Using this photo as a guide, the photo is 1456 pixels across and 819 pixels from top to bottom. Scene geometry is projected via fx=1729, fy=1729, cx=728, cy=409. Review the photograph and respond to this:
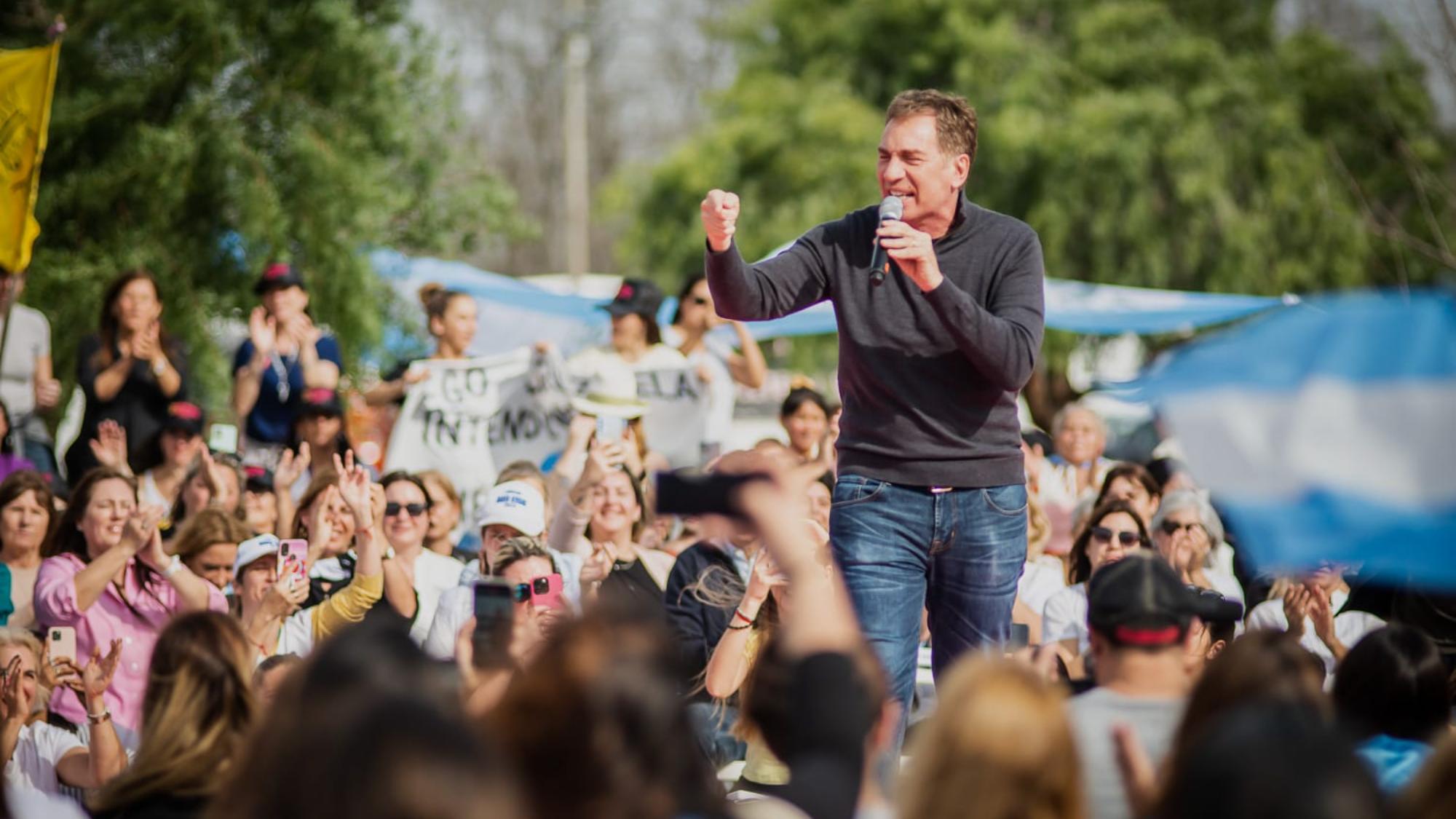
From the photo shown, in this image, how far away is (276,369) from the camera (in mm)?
9156

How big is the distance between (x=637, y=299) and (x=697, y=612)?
3180mm

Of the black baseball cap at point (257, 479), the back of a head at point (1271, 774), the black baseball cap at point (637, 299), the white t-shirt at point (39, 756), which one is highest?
the black baseball cap at point (637, 299)

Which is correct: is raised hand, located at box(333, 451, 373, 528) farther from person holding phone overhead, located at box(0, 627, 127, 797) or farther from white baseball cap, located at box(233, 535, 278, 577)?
person holding phone overhead, located at box(0, 627, 127, 797)

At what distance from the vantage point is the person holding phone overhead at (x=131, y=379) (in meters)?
8.74

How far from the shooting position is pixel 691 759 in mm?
2709

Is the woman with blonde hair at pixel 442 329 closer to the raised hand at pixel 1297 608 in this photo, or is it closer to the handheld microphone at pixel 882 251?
the raised hand at pixel 1297 608

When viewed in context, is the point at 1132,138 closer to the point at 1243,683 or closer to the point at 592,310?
the point at 592,310

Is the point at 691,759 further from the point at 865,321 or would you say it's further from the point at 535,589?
the point at 535,589

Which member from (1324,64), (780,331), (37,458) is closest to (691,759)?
(37,458)

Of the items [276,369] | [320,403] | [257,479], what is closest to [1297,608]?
[257,479]

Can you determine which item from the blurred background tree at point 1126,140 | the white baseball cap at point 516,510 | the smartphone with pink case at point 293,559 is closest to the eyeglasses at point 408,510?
the white baseball cap at point 516,510

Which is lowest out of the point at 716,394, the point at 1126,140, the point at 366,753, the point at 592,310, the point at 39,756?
the point at 39,756

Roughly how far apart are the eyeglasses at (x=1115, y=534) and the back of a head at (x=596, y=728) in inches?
186

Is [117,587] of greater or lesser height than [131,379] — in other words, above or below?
below
